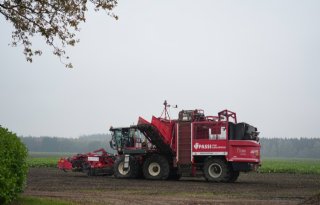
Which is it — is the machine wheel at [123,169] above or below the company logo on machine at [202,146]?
below

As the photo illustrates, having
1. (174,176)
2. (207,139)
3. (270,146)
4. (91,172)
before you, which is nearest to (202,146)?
(207,139)

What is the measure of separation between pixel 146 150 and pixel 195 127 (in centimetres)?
309

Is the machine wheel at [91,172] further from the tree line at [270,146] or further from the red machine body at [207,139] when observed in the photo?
the tree line at [270,146]

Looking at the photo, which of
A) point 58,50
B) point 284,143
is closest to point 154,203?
point 58,50

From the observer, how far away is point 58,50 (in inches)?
679

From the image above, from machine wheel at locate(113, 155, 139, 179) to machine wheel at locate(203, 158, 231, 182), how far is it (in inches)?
158

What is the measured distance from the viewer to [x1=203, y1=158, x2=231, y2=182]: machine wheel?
25469mm

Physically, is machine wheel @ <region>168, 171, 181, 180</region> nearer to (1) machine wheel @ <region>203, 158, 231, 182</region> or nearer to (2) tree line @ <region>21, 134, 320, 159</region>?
(1) machine wheel @ <region>203, 158, 231, 182</region>

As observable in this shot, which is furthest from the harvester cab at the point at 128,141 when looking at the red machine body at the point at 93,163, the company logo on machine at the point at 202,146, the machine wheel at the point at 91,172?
the company logo on machine at the point at 202,146

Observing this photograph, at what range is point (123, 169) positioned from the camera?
1089 inches

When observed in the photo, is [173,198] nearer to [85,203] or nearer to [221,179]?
[85,203]

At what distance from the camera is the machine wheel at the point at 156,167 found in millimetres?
26578

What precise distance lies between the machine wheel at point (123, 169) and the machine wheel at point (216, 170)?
4001 millimetres

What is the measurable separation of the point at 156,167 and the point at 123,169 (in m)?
1.89
